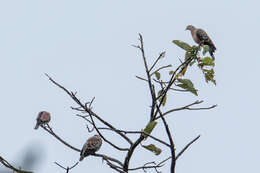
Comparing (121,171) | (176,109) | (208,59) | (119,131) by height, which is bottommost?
(121,171)

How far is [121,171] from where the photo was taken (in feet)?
10.1

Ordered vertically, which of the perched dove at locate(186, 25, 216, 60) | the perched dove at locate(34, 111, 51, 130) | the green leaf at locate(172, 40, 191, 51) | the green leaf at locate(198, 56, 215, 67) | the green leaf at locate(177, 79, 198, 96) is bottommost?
the green leaf at locate(177, 79, 198, 96)

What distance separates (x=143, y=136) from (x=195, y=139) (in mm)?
446

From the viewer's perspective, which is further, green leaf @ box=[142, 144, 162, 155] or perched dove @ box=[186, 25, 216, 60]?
perched dove @ box=[186, 25, 216, 60]

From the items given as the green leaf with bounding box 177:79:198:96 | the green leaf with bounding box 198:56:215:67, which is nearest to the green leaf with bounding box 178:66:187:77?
the green leaf with bounding box 177:79:198:96

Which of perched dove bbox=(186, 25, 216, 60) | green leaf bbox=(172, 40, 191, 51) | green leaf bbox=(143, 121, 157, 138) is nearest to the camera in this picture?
green leaf bbox=(143, 121, 157, 138)

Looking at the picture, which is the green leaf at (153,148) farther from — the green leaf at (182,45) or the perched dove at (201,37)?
the perched dove at (201,37)

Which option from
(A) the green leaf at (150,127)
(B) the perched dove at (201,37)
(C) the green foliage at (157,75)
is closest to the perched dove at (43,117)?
(B) the perched dove at (201,37)

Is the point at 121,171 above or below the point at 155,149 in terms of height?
below

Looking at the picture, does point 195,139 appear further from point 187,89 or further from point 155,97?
point 187,89

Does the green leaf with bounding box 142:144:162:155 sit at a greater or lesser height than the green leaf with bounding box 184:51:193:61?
lesser

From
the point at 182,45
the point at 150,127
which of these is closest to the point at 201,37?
the point at 182,45

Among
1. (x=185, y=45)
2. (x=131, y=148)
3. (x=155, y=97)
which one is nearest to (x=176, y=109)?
(x=155, y=97)

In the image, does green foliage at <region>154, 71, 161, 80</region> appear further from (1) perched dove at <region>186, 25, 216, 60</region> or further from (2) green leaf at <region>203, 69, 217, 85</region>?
(1) perched dove at <region>186, 25, 216, 60</region>
